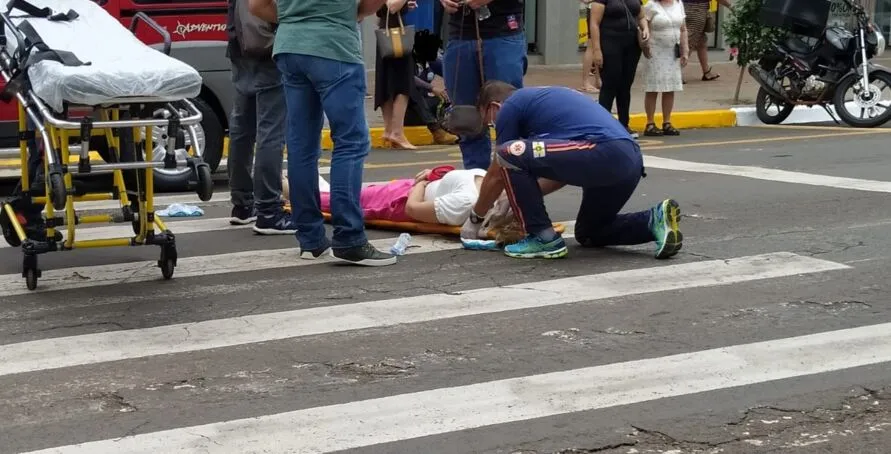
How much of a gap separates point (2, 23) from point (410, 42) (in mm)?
6460

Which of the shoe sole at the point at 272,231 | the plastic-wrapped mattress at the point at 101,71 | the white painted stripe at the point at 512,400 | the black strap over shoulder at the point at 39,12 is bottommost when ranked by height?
the shoe sole at the point at 272,231

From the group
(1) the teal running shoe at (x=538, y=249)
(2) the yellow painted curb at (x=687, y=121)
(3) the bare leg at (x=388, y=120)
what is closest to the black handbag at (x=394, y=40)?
(3) the bare leg at (x=388, y=120)

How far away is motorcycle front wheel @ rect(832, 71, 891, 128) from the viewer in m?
14.6

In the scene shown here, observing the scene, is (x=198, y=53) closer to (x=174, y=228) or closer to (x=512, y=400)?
(x=174, y=228)

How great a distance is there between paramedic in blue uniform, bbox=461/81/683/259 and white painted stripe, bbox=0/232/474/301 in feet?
1.96

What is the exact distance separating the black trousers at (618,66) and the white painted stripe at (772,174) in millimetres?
1711

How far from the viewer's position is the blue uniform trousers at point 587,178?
703cm

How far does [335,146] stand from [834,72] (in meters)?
9.34

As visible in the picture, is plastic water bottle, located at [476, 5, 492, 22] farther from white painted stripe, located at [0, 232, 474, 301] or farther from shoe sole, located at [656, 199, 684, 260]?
shoe sole, located at [656, 199, 684, 260]

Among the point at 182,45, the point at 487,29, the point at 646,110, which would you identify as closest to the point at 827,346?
the point at 487,29

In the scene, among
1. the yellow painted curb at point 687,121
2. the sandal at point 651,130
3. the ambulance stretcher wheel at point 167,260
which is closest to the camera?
the ambulance stretcher wheel at point 167,260

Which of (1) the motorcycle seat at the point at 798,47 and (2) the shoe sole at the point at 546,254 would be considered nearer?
(2) the shoe sole at the point at 546,254

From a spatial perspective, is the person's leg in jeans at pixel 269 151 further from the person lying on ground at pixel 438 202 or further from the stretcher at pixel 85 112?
the stretcher at pixel 85 112

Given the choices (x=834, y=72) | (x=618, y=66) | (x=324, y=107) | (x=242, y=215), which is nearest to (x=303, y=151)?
(x=324, y=107)
